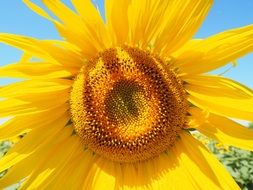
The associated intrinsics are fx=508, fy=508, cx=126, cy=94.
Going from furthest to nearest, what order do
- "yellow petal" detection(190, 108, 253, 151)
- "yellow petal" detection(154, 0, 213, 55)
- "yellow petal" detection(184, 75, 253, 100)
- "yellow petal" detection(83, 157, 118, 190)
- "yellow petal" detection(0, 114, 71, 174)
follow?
"yellow petal" detection(83, 157, 118, 190), "yellow petal" detection(0, 114, 71, 174), "yellow petal" detection(190, 108, 253, 151), "yellow petal" detection(184, 75, 253, 100), "yellow petal" detection(154, 0, 213, 55)

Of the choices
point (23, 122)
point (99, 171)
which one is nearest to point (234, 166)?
point (99, 171)

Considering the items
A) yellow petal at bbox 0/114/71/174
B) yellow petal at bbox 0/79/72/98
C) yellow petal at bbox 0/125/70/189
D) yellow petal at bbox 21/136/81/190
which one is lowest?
yellow petal at bbox 21/136/81/190

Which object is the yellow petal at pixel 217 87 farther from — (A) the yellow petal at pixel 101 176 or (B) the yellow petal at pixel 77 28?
(A) the yellow petal at pixel 101 176

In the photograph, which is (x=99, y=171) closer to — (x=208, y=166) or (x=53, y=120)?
(x=53, y=120)

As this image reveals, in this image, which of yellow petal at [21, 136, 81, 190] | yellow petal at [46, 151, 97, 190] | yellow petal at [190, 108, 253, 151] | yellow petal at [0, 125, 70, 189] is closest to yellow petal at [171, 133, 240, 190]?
yellow petal at [190, 108, 253, 151]

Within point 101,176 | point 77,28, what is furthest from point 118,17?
point 101,176

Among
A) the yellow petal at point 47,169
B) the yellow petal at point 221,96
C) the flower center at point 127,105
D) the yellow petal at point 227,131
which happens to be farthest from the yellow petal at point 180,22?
the yellow petal at point 47,169

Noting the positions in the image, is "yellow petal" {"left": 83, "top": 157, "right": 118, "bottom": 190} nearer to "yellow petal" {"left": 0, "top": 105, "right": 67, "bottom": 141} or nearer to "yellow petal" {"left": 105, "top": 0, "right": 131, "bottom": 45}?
"yellow petal" {"left": 0, "top": 105, "right": 67, "bottom": 141}
